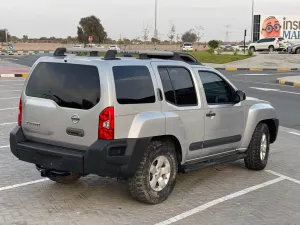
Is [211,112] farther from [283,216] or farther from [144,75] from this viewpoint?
[283,216]

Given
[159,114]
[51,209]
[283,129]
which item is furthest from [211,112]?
[283,129]

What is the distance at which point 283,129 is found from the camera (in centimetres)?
1055

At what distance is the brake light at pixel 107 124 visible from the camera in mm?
4691

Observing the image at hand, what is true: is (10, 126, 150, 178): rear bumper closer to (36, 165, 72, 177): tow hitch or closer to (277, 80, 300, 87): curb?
(36, 165, 72, 177): tow hitch

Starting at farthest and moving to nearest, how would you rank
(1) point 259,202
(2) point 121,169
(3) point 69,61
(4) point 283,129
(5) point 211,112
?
1. (4) point 283,129
2. (5) point 211,112
3. (1) point 259,202
4. (3) point 69,61
5. (2) point 121,169

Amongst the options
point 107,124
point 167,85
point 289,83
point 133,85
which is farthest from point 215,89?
point 289,83

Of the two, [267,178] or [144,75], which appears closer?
[144,75]

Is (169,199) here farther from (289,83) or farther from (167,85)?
(289,83)

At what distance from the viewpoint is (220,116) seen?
19.9 ft

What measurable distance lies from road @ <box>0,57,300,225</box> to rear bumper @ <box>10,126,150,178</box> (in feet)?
1.64

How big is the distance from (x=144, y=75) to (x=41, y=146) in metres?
1.48

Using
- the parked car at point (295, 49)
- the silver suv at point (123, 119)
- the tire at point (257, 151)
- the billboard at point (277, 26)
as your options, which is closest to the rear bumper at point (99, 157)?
the silver suv at point (123, 119)

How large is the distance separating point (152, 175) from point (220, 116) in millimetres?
1471

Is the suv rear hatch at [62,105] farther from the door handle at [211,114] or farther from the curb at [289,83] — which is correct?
the curb at [289,83]
